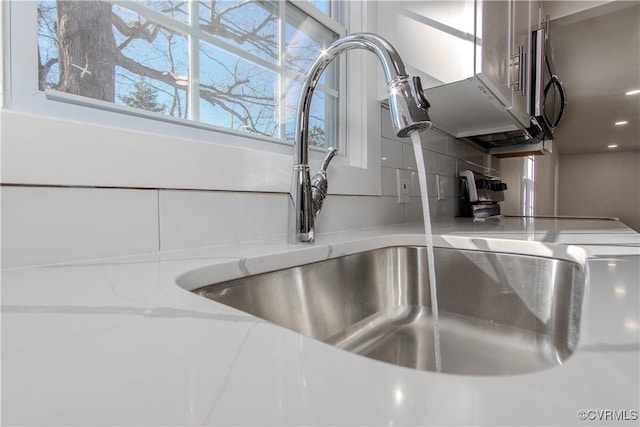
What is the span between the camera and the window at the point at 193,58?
21.9 inches

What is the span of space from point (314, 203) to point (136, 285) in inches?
17.4

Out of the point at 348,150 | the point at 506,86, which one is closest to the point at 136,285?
the point at 348,150

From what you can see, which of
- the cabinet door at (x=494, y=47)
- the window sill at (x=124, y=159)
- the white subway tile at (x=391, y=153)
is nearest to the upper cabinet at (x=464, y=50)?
the cabinet door at (x=494, y=47)

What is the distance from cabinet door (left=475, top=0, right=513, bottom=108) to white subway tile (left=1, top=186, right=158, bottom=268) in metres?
0.92

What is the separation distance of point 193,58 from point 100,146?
34cm

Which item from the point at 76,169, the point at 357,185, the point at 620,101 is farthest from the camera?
the point at 620,101

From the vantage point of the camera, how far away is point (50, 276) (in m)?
0.39

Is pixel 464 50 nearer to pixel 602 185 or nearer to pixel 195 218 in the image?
pixel 195 218

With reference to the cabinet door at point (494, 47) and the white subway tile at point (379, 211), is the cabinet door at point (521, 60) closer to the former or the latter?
the cabinet door at point (494, 47)

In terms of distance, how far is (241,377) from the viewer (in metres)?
0.16

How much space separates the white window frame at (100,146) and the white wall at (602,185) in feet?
24.8

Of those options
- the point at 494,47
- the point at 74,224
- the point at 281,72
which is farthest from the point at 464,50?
the point at 74,224

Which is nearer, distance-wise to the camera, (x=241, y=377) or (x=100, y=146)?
(x=241, y=377)

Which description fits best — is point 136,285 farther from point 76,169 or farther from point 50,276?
point 76,169
